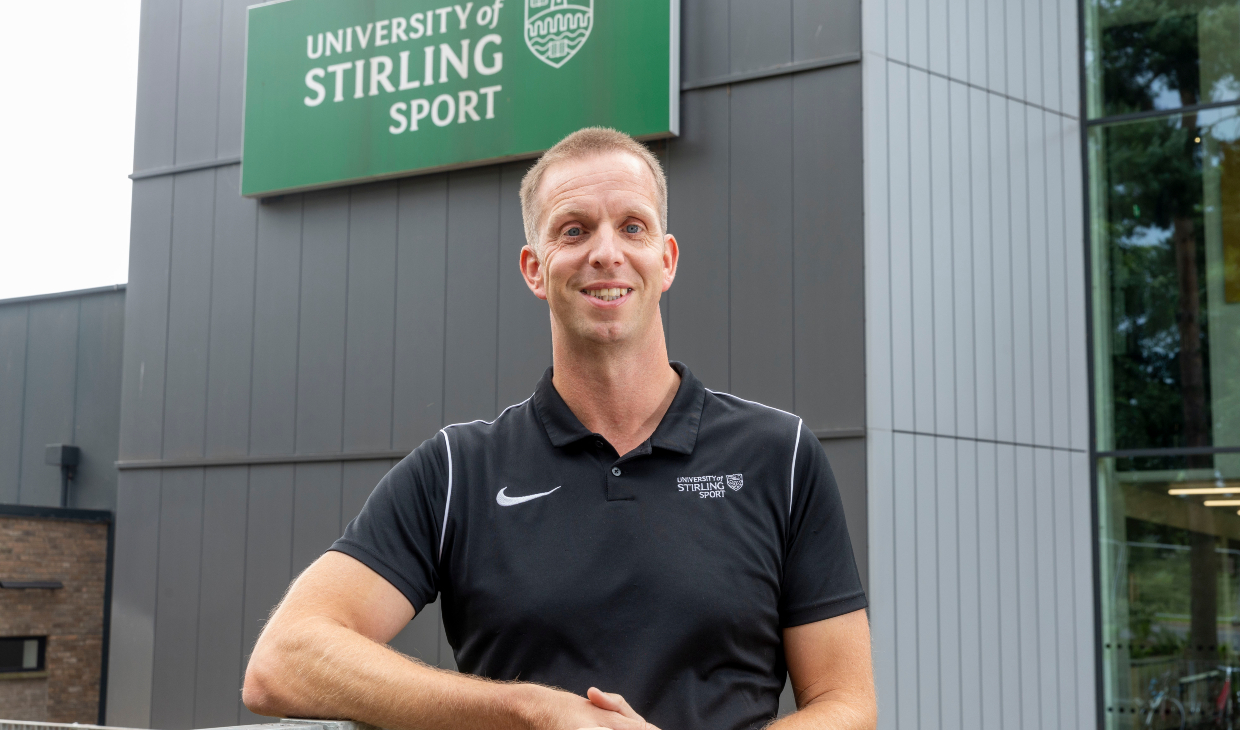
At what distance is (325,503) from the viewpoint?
8.52m

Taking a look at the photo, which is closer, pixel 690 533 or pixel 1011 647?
pixel 690 533

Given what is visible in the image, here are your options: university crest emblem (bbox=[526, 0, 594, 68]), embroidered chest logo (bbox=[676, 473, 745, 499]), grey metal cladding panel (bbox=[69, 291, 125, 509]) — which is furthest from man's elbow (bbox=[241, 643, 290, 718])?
grey metal cladding panel (bbox=[69, 291, 125, 509])

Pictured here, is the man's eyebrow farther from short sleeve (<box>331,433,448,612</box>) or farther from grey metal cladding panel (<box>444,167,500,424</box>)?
grey metal cladding panel (<box>444,167,500,424</box>)

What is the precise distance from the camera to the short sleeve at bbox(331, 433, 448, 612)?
186cm

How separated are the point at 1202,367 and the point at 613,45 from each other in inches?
171

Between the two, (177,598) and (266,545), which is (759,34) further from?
(177,598)

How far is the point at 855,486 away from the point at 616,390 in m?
4.91

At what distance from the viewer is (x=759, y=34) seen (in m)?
7.41

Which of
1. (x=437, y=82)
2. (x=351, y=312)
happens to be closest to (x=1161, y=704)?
(x=351, y=312)

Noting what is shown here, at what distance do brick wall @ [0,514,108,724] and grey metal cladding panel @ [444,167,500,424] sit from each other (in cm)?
516

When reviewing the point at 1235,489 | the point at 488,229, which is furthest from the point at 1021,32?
the point at 488,229

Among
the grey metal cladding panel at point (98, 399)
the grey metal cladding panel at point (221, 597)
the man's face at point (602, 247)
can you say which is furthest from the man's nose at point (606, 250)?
the grey metal cladding panel at point (98, 399)

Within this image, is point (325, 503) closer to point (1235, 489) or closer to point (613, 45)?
point (613, 45)

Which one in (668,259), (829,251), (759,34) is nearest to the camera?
(668,259)
